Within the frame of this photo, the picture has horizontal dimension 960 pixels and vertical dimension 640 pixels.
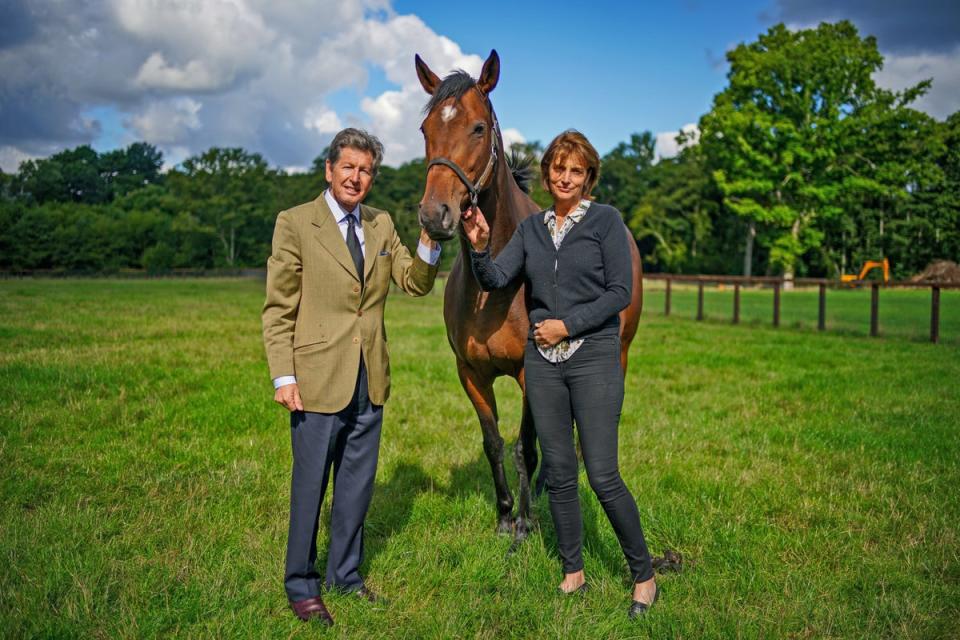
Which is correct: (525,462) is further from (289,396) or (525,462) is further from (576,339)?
(289,396)

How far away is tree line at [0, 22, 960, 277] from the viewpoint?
37.8 meters

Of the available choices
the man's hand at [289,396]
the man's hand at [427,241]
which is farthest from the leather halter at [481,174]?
the man's hand at [289,396]

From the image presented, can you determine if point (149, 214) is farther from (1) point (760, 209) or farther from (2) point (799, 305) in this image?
(2) point (799, 305)

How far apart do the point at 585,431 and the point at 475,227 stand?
1.13 m

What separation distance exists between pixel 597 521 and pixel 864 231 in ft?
162

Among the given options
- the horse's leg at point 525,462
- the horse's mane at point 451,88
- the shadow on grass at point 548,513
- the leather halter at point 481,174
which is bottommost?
the shadow on grass at point 548,513

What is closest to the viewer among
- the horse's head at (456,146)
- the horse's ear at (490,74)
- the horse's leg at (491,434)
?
the horse's head at (456,146)

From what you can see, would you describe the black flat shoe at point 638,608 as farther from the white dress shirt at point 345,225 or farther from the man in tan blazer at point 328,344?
the white dress shirt at point 345,225

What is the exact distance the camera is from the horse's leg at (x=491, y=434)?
13.8ft

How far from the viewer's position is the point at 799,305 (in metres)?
21.1

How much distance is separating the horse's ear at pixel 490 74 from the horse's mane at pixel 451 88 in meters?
0.15

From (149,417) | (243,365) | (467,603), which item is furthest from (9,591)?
(243,365)

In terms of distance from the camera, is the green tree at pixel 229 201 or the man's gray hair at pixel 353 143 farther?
the green tree at pixel 229 201

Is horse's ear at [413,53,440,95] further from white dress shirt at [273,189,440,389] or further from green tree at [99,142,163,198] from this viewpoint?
green tree at [99,142,163,198]
